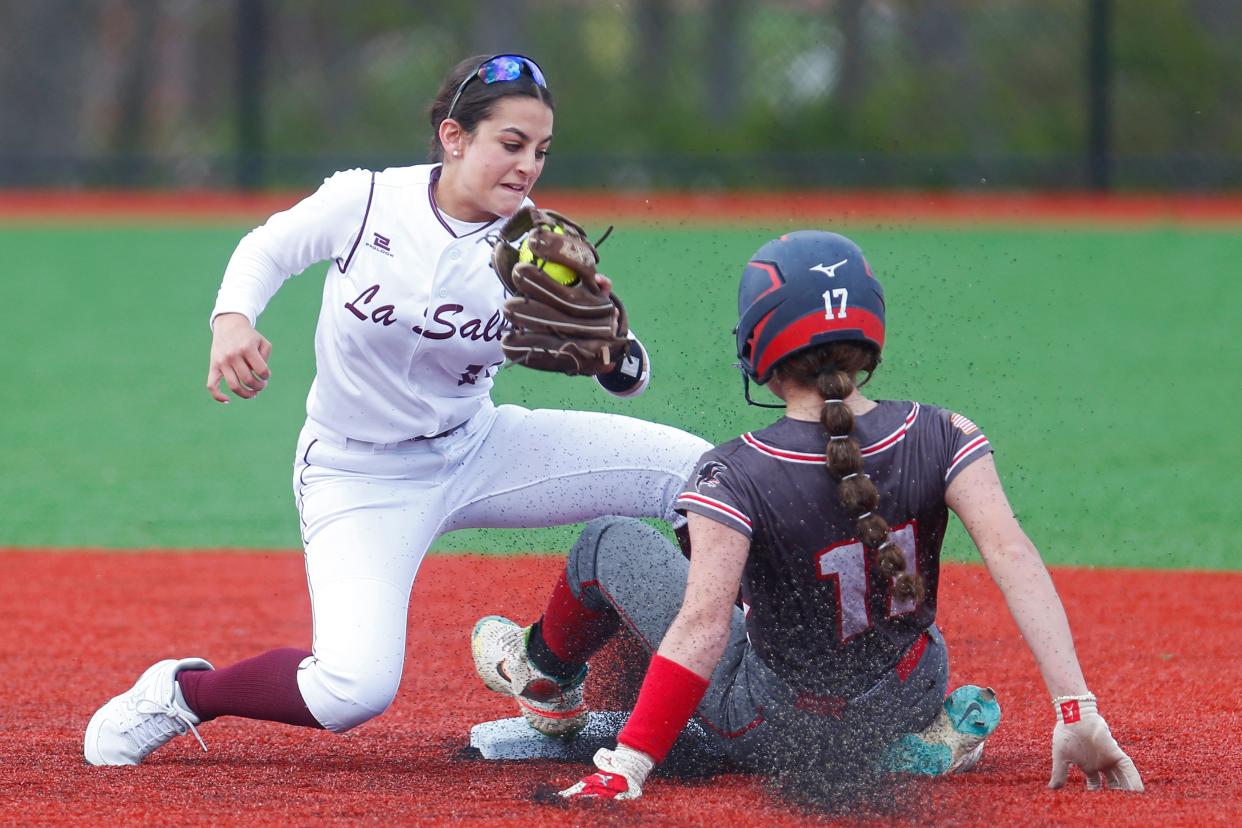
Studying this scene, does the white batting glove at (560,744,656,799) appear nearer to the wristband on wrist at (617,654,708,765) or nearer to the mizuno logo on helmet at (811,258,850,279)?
the wristband on wrist at (617,654,708,765)

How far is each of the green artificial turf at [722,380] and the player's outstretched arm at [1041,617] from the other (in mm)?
2884

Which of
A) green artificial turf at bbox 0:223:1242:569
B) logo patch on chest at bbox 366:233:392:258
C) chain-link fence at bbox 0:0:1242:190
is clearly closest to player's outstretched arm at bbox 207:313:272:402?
logo patch on chest at bbox 366:233:392:258

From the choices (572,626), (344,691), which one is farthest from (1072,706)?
(344,691)

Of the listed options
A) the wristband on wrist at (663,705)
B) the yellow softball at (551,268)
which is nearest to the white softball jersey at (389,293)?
the yellow softball at (551,268)

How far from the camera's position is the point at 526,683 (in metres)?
3.65

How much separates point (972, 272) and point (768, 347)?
410 inches

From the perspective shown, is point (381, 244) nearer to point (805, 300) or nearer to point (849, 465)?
point (805, 300)

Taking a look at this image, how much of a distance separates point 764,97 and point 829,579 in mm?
16285

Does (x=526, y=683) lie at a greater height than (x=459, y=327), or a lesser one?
lesser

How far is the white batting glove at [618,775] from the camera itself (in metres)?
2.97

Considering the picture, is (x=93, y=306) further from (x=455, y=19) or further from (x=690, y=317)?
(x=455, y=19)

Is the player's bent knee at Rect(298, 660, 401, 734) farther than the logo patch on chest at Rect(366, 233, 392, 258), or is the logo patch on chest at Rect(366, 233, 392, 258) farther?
the logo patch on chest at Rect(366, 233, 392, 258)

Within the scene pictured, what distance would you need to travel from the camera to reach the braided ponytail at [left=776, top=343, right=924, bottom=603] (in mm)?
2906

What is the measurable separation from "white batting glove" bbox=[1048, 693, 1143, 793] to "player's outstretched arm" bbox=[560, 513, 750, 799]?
0.59 meters
